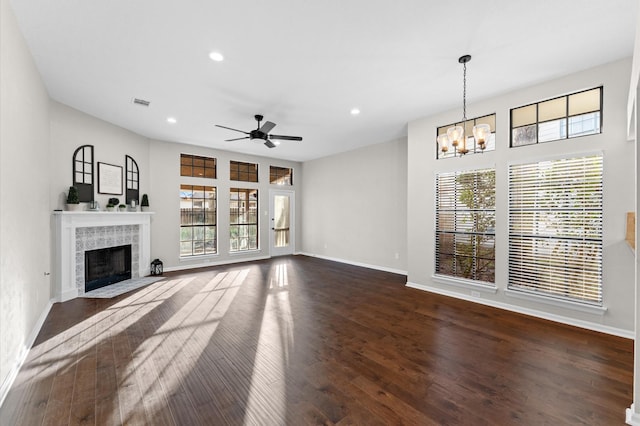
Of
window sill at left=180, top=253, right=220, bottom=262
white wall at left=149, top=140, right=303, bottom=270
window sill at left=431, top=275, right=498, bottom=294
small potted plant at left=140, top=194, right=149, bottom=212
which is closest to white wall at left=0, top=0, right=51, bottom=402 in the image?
small potted plant at left=140, top=194, right=149, bottom=212

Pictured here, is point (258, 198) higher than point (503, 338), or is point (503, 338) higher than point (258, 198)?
point (258, 198)

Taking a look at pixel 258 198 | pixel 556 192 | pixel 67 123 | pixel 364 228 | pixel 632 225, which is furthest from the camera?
pixel 258 198

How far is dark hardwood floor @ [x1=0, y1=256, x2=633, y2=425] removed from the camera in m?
1.85

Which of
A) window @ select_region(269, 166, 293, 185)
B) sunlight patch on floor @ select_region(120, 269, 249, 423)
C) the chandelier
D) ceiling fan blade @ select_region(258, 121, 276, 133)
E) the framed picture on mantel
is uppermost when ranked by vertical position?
ceiling fan blade @ select_region(258, 121, 276, 133)

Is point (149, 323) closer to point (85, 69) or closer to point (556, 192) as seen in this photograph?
point (85, 69)

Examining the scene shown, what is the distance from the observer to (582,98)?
129 inches

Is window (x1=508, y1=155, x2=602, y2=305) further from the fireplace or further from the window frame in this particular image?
the fireplace

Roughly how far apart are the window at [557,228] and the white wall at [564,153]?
0.08 m

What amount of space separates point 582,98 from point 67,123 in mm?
7266

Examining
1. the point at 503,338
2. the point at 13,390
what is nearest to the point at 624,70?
the point at 503,338

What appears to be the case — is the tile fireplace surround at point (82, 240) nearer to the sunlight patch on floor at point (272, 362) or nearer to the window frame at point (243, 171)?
the window frame at point (243, 171)

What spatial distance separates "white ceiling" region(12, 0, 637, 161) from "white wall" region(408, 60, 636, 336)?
19 cm

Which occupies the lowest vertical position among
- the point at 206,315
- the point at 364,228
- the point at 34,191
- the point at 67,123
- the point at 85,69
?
the point at 206,315

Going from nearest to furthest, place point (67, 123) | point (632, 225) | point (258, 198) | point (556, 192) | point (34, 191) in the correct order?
1. point (632, 225)
2. point (34, 191)
3. point (556, 192)
4. point (67, 123)
5. point (258, 198)
